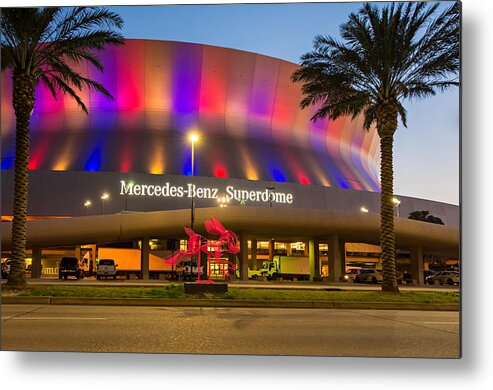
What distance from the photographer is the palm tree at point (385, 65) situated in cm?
1709

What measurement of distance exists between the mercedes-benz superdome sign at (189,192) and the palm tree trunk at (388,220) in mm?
24768

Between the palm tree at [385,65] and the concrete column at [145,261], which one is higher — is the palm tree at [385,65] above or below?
above

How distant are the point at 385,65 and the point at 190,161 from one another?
29.6 meters

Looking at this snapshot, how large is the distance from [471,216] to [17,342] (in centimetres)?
765

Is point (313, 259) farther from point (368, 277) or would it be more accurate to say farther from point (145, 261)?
point (145, 261)

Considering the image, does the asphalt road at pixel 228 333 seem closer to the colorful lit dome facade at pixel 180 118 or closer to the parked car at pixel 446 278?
the colorful lit dome facade at pixel 180 118

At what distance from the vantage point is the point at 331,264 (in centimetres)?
4559

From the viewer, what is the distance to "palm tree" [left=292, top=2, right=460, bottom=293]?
1709 cm

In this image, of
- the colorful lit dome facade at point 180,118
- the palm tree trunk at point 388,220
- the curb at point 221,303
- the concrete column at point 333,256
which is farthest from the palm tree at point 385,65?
the colorful lit dome facade at point 180,118

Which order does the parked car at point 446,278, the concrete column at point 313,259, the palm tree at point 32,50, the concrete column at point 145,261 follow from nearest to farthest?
the palm tree at point 32,50, the concrete column at point 145,261, the parked car at point 446,278, the concrete column at point 313,259

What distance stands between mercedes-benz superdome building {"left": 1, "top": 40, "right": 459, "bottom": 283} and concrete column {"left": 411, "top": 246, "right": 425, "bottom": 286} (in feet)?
0.31

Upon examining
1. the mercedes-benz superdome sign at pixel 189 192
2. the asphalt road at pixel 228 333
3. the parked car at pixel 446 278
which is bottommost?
the parked car at pixel 446 278

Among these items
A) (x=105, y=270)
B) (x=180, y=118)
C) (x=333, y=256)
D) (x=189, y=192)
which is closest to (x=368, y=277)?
(x=333, y=256)

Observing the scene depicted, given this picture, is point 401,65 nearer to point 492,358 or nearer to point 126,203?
point 492,358
